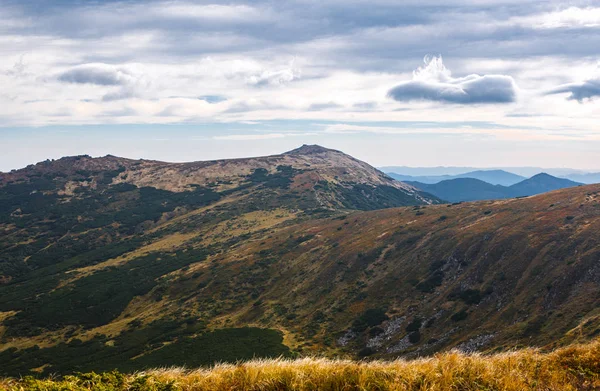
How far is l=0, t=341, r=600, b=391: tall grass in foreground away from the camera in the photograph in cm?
926

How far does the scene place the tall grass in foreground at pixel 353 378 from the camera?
9258 millimetres

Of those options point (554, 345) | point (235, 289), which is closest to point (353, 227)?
point (235, 289)

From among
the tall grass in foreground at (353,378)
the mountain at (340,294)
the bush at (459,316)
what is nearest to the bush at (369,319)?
the mountain at (340,294)

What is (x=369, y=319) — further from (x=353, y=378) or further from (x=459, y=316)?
(x=353, y=378)

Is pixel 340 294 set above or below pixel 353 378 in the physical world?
below

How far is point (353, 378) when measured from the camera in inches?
371

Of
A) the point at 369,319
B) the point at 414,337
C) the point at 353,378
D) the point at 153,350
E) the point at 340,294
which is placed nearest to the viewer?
the point at 353,378

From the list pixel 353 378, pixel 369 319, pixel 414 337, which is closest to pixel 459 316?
pixel 414 337

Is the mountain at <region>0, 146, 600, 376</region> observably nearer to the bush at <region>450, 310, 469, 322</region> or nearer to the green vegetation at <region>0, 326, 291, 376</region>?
the bush at <region>450, 310, 469, 322</region>

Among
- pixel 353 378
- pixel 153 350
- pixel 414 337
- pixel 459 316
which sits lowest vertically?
pixel 153 350

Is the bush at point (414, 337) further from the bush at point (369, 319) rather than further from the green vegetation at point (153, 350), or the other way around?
the green vegetation at point (153, 350)

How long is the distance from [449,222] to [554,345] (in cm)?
7657

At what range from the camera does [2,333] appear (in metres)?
104

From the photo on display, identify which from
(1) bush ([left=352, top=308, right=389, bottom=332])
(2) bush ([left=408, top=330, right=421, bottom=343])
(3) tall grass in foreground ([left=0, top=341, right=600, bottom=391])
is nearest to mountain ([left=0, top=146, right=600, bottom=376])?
(2) bush ([left=408, top=330, right=421, bottom=343])
